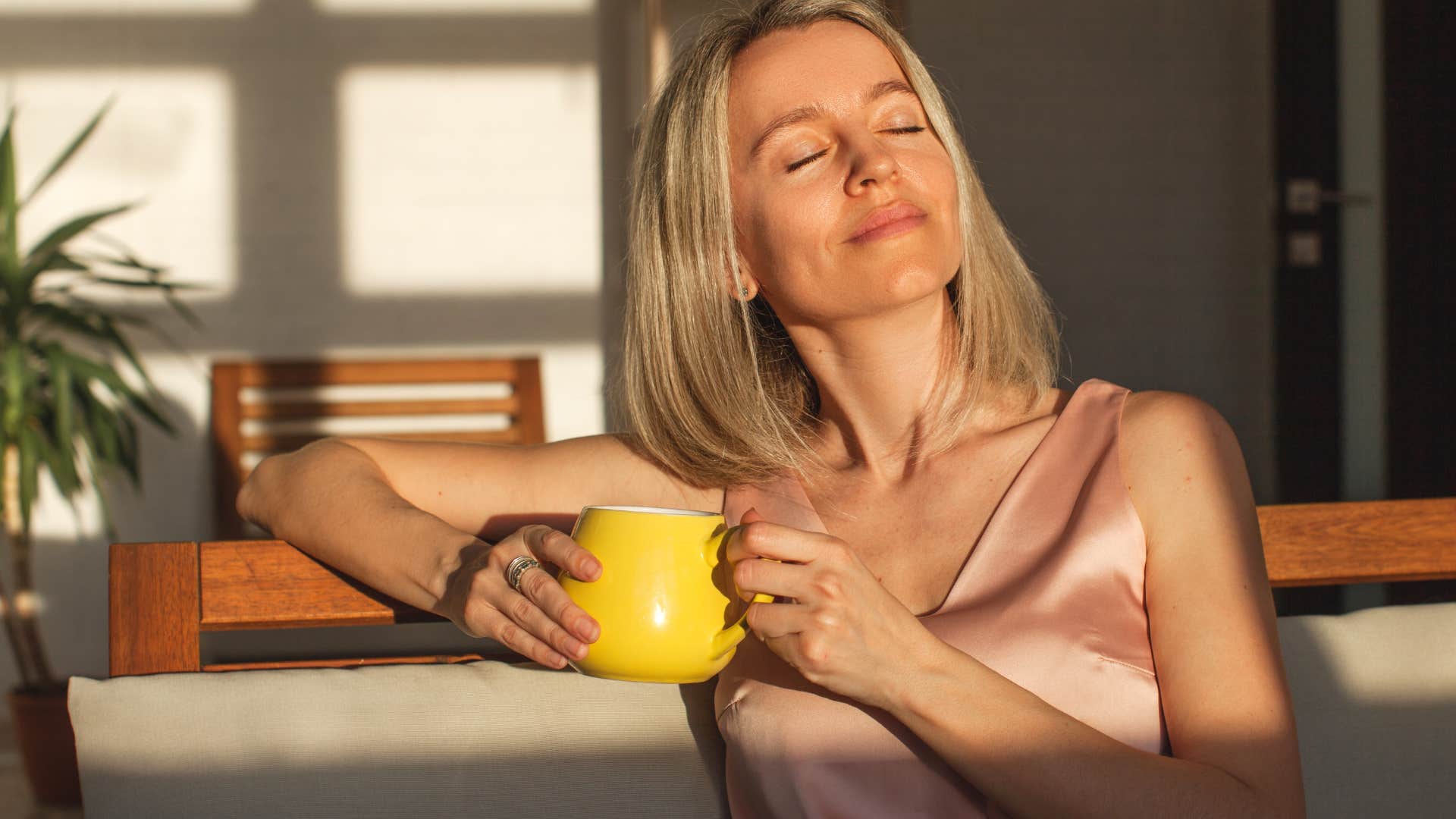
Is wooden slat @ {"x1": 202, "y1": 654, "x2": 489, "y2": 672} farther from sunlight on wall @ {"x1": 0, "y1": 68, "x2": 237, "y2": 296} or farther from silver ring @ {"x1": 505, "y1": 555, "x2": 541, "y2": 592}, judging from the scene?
sunlight on wall @ {"x1": 0, "y1": 68, "x2": 237, "y2": 296}

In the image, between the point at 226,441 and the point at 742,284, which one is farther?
the point at 226,441

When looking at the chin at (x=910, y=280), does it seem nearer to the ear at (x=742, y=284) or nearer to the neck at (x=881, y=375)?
the neck at (x=881, y=375)

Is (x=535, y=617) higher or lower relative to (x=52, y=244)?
lower

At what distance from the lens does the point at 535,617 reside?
37.0 inches

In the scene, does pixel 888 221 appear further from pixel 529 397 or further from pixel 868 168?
pixel 529 397

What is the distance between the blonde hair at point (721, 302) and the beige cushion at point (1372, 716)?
36cm

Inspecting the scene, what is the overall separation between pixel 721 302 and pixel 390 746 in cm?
57

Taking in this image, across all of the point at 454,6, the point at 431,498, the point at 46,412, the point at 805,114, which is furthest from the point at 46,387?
the point at 805,114

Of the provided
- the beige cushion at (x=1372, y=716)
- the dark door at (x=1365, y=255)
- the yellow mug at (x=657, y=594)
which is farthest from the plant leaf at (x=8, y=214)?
the dark door at (x=1365, y=255)

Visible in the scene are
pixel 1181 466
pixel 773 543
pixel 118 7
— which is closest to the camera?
pixel 773 543

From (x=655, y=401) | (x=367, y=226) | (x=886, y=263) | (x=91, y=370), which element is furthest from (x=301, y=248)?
(x=886, y=263)

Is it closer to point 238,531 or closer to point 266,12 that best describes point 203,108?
point 266,12

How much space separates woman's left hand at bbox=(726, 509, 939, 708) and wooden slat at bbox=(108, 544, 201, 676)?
1.77ft

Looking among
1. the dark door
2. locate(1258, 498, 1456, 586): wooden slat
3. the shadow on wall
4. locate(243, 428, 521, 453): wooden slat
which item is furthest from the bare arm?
the dark door
